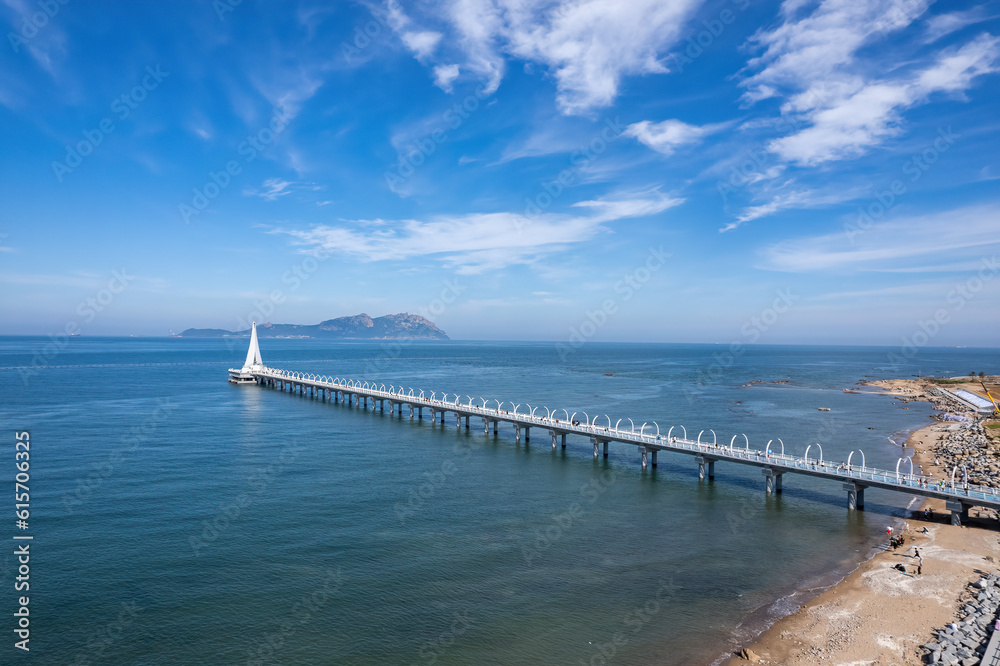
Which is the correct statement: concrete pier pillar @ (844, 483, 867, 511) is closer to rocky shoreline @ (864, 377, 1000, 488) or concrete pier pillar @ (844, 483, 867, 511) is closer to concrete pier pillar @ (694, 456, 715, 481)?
rocky shoreline @ (864, 377, 1000, 488)

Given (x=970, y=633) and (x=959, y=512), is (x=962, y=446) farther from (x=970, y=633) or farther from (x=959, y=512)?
(x=970, y=633)

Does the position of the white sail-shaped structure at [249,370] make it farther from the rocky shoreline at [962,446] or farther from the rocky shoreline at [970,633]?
the rocky shoreline at [970,633]

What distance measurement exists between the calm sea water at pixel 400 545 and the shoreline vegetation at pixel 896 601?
5.97 feet

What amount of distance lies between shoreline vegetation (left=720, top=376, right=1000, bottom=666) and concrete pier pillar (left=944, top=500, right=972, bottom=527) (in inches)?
13.4

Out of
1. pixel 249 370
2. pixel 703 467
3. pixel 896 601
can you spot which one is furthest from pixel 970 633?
pixel 249 370

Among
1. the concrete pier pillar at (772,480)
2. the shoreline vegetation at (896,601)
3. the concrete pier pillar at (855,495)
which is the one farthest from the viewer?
the concrete pier pillar at (772,480)

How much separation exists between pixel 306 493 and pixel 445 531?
14.4 m

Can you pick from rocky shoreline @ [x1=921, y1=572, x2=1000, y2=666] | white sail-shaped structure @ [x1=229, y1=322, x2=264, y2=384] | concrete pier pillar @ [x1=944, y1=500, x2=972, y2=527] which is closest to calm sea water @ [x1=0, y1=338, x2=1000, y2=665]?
concrete pier pillar @ [x1=944, y1=500, x2=972, y2=527]

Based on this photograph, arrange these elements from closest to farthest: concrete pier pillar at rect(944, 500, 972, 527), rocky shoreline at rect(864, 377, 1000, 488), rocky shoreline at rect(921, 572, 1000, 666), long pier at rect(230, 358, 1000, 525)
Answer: rocky shoreline at rect(921, 572, 1000, 666) < concrete pier pillar at rect(944, 500, 972, 527) < long pier at rect(230, 358, 1000, 525) < rocky shoreline at rect(864, 377, 1000, 488)

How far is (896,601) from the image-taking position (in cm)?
2784

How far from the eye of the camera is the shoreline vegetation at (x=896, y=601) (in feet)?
77.4

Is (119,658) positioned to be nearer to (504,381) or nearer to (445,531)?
(445,531)

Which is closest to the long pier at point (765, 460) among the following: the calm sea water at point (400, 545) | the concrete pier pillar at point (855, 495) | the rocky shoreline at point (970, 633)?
the concrete pier pillar at point (855, 495)

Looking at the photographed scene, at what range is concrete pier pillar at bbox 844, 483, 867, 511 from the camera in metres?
43.1
